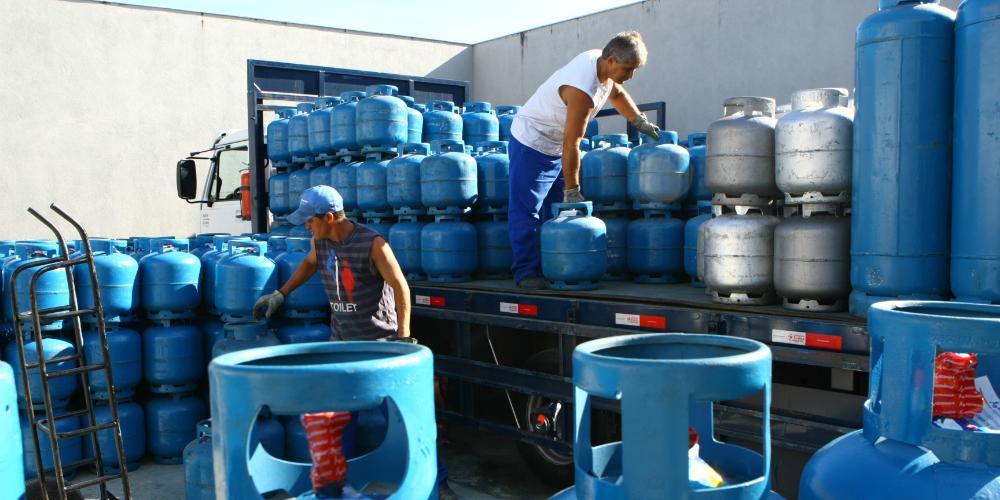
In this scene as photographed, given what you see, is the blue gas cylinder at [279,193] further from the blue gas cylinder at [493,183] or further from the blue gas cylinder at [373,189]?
the blue gas cylinder at [493,183]

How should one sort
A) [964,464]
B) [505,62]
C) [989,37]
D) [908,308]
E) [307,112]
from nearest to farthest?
[964,464], [908,308], [989,37], [307,112], [505,62]

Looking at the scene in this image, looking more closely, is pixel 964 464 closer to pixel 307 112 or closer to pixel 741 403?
pixel 741 403

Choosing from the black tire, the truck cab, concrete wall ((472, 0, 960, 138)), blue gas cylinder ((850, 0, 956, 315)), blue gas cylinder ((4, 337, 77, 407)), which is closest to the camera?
blue gas cylinder ((850, 0, 956, 315))

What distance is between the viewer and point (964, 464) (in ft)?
7.26

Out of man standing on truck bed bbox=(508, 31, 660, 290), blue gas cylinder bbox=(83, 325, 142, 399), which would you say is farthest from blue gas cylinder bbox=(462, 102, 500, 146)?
blue gas cylinder bbox=(83, 325, 142, 399)

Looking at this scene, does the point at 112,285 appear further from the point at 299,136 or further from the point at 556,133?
the point at 556,133

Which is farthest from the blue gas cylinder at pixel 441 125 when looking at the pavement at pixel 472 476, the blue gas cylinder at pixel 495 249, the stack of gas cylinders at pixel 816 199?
the stack of gas cylinders at pixel 816 199

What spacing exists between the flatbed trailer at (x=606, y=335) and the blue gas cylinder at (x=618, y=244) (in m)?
0.16

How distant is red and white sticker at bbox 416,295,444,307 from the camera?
5668mm

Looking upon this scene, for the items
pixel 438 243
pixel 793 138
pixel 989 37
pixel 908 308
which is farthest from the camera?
pixel 438 243

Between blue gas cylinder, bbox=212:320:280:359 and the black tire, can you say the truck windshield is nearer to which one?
blue gas cylinder, bbox=212:320:280:359

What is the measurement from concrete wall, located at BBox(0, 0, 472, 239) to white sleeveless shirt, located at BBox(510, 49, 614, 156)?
1204 cm

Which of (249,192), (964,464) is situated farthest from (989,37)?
(249,192)

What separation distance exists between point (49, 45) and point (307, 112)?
9.10 meters
